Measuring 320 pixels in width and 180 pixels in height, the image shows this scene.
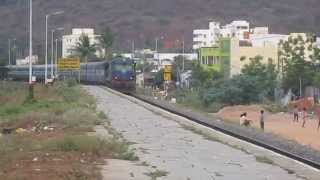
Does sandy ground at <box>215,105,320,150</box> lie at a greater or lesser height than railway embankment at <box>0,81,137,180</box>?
lesser

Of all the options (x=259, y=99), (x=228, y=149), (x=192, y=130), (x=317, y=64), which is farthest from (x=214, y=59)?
(x=228, y=149)

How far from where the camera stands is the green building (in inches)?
4390

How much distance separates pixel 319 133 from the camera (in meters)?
40.5

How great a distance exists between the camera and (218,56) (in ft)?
375

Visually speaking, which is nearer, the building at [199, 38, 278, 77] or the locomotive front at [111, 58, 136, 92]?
the locomotive front at [111, 58, 136, 92]

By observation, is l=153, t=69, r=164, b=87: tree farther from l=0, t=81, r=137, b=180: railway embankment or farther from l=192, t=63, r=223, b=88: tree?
l=0, t=81, r=137, b=180: railway embankment

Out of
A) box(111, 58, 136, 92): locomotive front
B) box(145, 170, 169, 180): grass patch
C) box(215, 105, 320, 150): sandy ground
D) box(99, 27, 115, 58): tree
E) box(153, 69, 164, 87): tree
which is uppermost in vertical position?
box(99, 27, 115, 58): tree

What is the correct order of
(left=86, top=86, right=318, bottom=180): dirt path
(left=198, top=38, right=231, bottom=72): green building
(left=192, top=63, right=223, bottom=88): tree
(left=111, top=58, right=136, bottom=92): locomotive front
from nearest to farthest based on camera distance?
1. (left=86, top=86, right=318, bottom=180): dirt path
2. (left=111, top=58, right=136, bottom=92): locomotive front
3. (left=192, top=63, right=223, bottom=88): tree
4. (left=198, top=38, right=231, bottom=72): green building

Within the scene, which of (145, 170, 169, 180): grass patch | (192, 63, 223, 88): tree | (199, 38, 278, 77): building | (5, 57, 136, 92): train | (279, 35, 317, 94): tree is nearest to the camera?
(145, 170, 169, 180): grass patch

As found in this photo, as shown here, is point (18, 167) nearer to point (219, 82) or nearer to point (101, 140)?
point (101, 140)

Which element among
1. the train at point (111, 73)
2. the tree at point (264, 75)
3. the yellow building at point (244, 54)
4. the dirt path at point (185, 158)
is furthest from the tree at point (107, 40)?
the dirt path at point (185, 158)

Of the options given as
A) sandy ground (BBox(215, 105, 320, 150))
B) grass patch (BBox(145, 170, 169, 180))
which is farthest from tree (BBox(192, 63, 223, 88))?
grass patch (BBox(145, 170, 169, 180))

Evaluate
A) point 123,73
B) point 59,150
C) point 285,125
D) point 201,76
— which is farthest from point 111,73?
point 59,150

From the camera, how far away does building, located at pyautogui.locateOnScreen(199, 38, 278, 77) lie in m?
110
